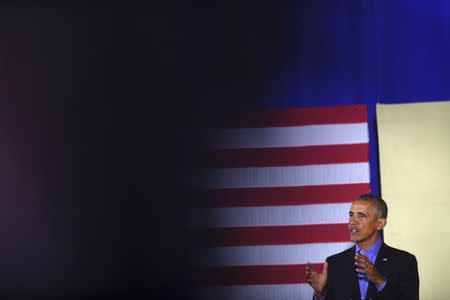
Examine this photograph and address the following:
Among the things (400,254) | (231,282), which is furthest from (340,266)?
(231,282)

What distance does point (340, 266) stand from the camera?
397cm

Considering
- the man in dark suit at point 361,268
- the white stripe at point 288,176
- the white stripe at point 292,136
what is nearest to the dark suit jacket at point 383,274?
the man in dark suit at point 361,268

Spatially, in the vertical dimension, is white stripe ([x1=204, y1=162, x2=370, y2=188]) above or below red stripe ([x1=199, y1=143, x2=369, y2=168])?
below

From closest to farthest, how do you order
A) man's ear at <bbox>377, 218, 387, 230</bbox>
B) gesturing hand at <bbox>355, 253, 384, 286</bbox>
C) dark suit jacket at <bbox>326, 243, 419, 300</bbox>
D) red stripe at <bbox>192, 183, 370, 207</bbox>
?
gesturing hand at <bbox>355, 253, 384, 286</bbox> → dark suit jacket at <bbox>326, 243, 419, 300</bbox> → man's ear at <bbox>377, 218, 387, 230</bbox> → red stripe at <bbox>192, 183, 370, 207</bbox>

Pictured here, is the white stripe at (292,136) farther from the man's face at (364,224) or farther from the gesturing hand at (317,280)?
the gesturing hand at (317,280)

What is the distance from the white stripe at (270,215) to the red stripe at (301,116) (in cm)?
51

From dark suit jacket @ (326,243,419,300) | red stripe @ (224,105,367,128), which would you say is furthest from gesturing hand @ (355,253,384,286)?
red stripe @ (224,105,367,128)

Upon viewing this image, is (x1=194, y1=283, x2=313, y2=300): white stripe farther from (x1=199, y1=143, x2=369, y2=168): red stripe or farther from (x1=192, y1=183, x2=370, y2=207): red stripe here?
(x1=199, y1=143, x2=369, y2=168): red stripe

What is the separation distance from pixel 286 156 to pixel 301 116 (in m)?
0.26

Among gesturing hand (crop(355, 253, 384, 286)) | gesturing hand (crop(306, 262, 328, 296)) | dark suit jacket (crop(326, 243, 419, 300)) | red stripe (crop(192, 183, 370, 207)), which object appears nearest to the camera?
gesturing hand (crop(355, 253, 384, 286))

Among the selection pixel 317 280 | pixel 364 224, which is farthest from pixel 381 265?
pixel 317 280

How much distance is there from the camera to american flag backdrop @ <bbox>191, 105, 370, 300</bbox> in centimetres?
460

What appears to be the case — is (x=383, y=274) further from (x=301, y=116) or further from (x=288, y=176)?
(x=301, y=116)

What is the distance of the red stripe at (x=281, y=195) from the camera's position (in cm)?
459
